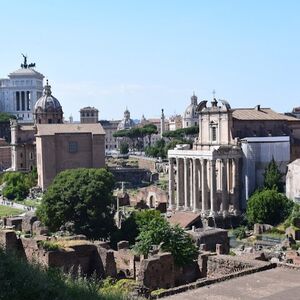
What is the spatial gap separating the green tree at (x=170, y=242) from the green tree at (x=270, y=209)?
18419 millimetres

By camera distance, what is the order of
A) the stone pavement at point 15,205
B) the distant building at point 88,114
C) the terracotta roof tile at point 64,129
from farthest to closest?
the distant building at point 88,114 → the terracotta roof tile at point 64,129 → the stone pavement at point 15,205

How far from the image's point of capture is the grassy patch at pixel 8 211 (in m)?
56.6

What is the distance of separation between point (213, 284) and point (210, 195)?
3391cm

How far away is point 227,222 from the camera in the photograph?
51625 mm

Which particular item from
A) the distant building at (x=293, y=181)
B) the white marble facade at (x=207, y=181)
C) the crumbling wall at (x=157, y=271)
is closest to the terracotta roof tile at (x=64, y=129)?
the white marble facade at (x=207, y=181)

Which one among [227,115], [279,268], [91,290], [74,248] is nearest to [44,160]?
[227,115]

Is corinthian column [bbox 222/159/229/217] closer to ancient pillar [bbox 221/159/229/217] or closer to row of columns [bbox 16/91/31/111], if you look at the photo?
ancient pillar [bbox 221/159/229/217]

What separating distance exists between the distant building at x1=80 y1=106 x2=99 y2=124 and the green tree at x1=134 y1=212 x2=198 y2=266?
115 meters

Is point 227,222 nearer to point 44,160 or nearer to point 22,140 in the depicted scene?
point 44,160

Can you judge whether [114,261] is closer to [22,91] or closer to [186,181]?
[186,181]

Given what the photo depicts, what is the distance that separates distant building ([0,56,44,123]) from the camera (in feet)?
474

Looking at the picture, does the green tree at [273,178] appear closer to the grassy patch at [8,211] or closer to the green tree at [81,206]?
the green tree at [81,206]

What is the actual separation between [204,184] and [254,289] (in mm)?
35075

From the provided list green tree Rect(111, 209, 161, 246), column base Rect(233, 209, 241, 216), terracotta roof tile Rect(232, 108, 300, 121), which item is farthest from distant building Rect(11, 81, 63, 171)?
green tree Rect(111, 209, 161, 246)
